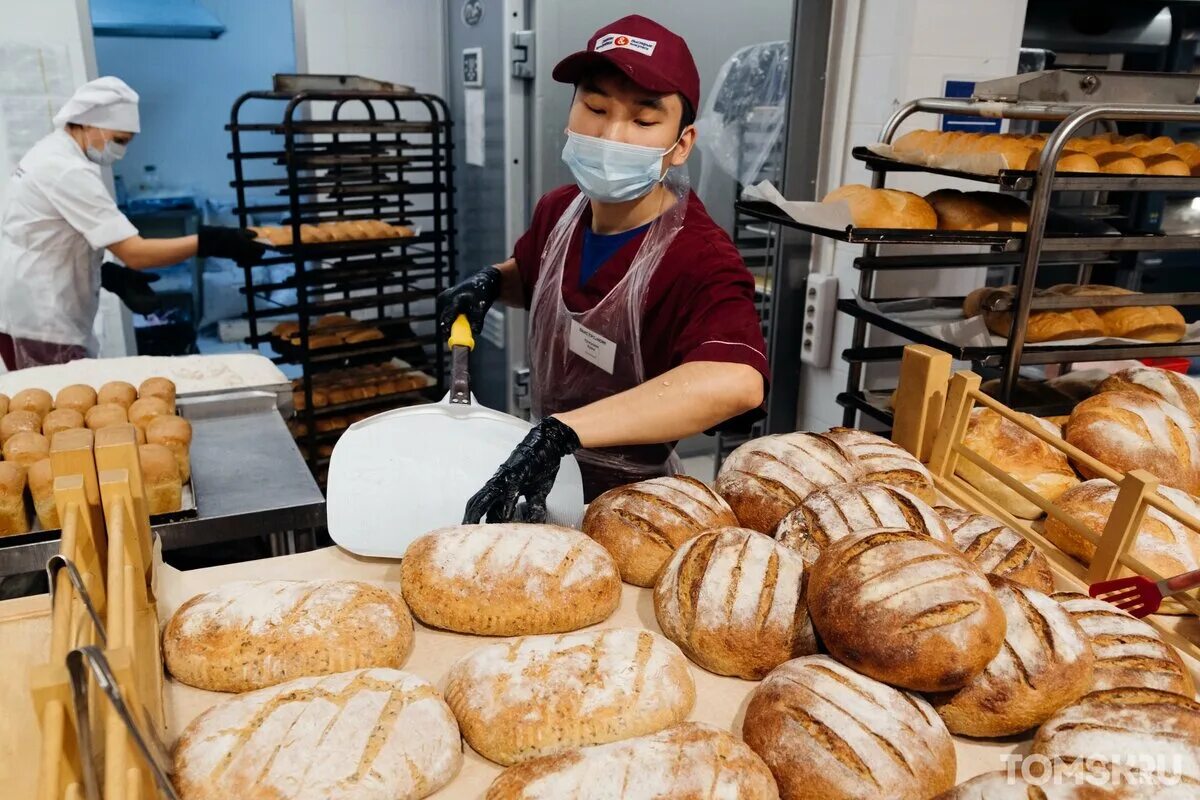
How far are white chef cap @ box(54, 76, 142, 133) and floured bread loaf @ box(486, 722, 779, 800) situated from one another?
330 centimetres

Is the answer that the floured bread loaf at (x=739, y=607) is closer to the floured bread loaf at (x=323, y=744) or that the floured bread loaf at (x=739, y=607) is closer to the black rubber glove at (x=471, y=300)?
the floured bread loaf at (x=323, y=744)

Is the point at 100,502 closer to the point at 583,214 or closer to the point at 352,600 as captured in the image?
the point at 352,600

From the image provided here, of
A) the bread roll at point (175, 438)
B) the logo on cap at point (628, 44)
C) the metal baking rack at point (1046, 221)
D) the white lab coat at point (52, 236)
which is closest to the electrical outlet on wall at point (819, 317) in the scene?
the metal baking rack at point (1046, 221)

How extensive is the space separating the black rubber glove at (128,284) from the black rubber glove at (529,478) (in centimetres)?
272

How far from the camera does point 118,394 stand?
2.35m

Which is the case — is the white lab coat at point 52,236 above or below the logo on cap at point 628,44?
below

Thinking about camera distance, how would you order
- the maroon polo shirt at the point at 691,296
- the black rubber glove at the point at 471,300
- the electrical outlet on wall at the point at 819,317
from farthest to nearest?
the electrical outlet on wall at the point at 819,317 < the black rubber glove at the point at 471,300 < the maroon polo shirt at the point at 691,296

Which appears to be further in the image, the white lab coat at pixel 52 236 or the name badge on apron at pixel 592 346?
the white lab coat at pixel 52 236

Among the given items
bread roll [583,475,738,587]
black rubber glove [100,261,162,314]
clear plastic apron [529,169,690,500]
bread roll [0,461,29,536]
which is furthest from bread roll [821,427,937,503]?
black rubber glove [100,261,162,314]

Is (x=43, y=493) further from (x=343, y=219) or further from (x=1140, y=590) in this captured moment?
(x=343, y=219)

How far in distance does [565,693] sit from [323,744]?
0.93ft

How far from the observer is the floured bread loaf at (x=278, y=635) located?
3.61 feet

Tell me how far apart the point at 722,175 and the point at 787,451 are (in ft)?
8.64

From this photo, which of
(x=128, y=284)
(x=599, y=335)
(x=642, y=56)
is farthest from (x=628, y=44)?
(x=128, y=284)
